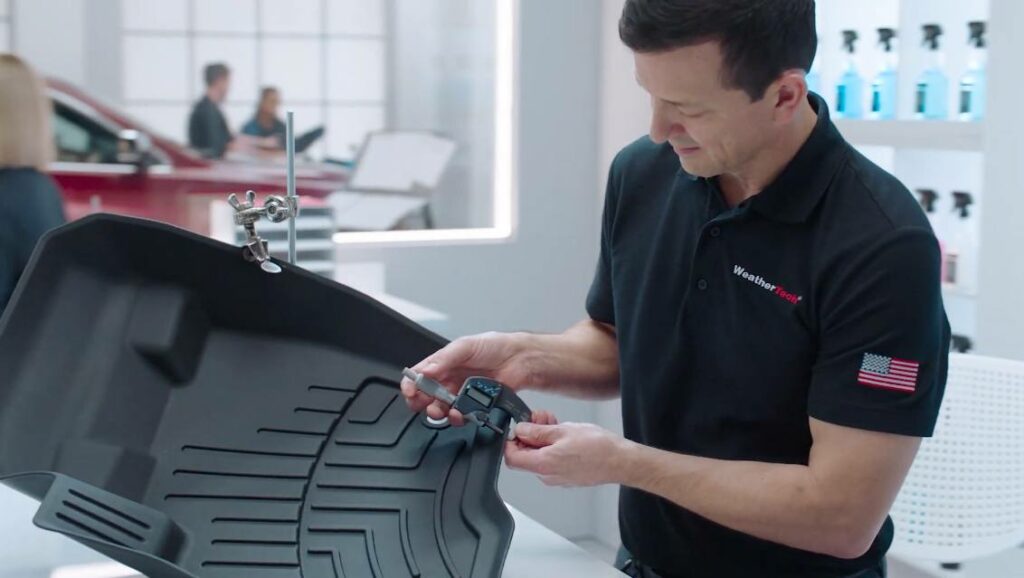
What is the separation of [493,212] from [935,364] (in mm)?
2603

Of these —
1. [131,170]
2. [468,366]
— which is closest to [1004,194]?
[468,366]

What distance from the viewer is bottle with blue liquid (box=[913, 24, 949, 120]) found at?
2662mm

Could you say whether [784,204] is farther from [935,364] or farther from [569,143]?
[569,143]

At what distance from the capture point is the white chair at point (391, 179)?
367cm

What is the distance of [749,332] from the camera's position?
1.41m

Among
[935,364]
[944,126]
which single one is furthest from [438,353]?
[944,126]

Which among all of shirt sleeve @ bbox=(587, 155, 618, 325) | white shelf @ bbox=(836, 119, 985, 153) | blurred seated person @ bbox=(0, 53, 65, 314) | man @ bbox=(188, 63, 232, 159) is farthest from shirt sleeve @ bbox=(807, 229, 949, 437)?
man @ bbox=(188, 63, 232, 159)

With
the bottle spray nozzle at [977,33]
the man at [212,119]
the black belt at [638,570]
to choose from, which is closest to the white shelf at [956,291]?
the bottle spray nozzle at [977,33]

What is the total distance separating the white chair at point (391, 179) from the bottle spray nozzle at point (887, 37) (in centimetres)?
146

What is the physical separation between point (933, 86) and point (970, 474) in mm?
1110

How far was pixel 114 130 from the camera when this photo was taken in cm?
339

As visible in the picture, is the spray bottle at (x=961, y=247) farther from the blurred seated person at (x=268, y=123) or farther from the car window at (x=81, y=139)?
the car window at (x=81, y=139)

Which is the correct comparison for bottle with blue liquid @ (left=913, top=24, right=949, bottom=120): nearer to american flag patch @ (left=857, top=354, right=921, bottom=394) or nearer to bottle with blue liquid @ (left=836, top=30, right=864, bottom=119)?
bottle with blue liquid @ (left=836, top=30, right=864, bottom=119)

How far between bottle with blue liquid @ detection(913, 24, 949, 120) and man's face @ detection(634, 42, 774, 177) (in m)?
1.46
